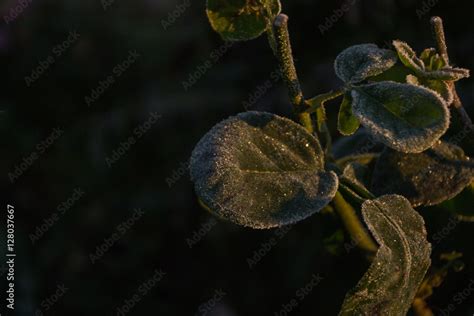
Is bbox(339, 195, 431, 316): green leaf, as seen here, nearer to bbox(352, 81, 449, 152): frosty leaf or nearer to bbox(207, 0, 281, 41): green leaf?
bbox(352, 81, 449, 152): frosty leaf

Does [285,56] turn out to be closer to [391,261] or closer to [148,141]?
[391,261]

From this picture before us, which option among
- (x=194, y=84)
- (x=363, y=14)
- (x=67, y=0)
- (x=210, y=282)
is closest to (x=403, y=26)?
(x=363, y=14)

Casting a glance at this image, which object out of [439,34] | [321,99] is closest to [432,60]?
[439,34]

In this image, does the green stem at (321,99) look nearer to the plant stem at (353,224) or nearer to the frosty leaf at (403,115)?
the frosty leaf at (403,115)

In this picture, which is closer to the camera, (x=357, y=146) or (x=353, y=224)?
(x=353, y=224)

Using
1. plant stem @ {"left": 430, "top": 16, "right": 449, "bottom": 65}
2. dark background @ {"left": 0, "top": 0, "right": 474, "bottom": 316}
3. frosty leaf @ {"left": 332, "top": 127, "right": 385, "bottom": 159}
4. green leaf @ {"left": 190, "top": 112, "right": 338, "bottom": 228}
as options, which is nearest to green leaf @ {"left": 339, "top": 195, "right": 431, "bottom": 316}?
green leaf @ {"left": 190, "top": 112, "right": 338, "bottom": 228}
